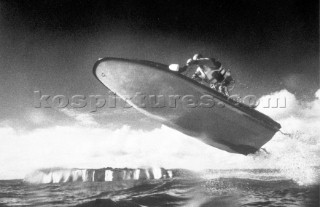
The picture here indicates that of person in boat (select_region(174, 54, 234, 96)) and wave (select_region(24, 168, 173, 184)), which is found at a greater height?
person in boat (select_region(174, 54, 234, 96))

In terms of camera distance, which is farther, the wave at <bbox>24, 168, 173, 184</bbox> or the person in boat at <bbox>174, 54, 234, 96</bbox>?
the wave at <bbox>24, 168, 173, 184</bbox>

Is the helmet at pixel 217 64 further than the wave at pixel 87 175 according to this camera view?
No

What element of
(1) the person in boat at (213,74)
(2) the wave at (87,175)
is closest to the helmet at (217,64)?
(1) the person in boat at (213,74)

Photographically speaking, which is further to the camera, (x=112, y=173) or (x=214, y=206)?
(x=112, y=173)

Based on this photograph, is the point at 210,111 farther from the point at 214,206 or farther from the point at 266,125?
the point at 214,206

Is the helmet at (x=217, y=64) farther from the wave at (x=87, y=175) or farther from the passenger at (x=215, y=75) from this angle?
the wave at (x=87, y=175)

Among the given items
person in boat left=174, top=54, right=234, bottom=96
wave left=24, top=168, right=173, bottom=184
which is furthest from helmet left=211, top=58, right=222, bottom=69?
wave left=24, top=168, right=173, bottom=184

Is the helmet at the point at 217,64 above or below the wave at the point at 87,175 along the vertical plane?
above

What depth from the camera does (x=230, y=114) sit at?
600cm

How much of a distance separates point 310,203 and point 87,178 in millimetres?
109272

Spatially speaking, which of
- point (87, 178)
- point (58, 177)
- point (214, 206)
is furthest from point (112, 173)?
point (214, 206)

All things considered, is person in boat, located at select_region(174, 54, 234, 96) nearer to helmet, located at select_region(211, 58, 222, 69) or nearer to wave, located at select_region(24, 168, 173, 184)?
helmet, located at select_region(211, 58, 222, 69)

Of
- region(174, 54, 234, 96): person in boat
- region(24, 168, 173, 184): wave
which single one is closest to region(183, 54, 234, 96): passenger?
region(174, 54, 234, 96): person in boat

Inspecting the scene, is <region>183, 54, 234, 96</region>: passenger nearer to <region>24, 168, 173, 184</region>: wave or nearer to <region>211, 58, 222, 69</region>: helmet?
<region>211, 58, 222, 69</region>: helmet
